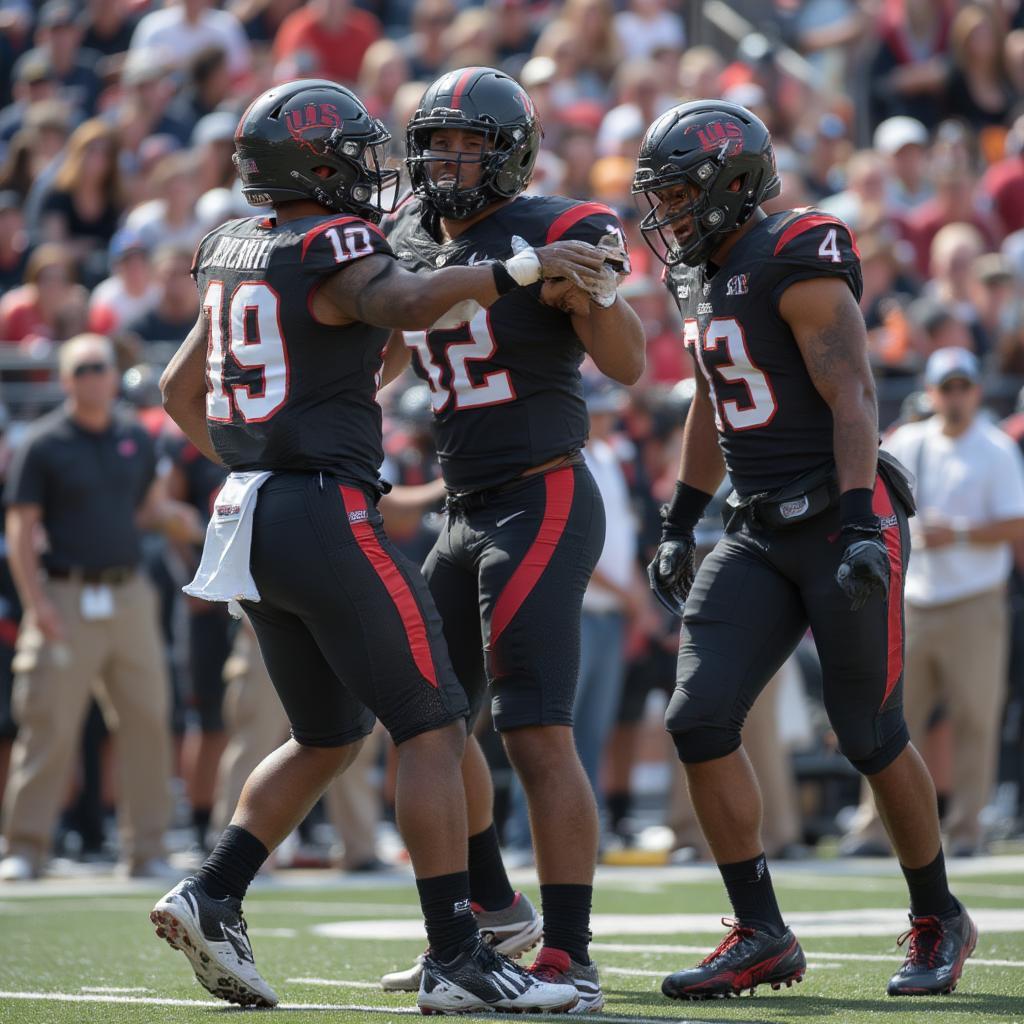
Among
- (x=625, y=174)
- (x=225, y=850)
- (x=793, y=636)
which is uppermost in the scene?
(x=625, y=174)

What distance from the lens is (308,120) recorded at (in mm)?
4875

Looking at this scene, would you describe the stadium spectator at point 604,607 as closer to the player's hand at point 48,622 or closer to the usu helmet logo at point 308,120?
the player's hand at point 48,622

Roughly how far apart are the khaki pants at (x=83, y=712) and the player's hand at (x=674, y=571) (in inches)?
156

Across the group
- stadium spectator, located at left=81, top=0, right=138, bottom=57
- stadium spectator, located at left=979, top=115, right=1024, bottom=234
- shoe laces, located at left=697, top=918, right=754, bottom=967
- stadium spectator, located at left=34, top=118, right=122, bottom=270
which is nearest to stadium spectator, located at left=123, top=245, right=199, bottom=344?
stadium spectator, located at left=34, top=118, right=122, bottom=270

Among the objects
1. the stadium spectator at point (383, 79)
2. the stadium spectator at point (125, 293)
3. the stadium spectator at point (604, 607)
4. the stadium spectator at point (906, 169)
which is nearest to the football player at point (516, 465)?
the stadium spectator at point (604, 607)

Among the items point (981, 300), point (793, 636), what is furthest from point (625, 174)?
point (793, 636)

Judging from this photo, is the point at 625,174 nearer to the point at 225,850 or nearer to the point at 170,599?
the point at 170,599

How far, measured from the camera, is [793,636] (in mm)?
5227

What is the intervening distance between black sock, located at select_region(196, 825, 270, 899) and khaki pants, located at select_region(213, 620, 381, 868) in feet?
12.6

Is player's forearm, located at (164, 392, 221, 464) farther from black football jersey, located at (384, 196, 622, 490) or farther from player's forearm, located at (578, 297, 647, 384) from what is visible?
player's forearm, located at (578, 297, 647, 384)

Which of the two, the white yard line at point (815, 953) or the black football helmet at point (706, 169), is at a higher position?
the black football helmet at point (706, 169)

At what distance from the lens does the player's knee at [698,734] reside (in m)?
5.06

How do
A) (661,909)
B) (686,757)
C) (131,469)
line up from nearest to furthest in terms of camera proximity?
1. (686,757)
2. (661,909)
3. (131,469)

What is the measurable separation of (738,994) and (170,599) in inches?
223
